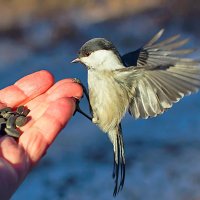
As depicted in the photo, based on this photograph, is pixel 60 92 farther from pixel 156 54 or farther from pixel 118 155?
pixel 156 54

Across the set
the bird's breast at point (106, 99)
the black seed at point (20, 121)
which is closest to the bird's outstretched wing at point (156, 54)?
the bird's breast at point (106, 99)

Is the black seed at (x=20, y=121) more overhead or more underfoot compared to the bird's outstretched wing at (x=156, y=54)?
more overhead

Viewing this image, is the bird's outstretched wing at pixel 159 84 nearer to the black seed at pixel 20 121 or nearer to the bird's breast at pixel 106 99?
the bird's breast at pixel 106 99

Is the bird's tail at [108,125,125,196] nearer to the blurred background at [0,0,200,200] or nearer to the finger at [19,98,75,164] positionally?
the finger at [19,98,75,164]

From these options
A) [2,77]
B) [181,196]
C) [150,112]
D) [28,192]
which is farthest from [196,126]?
[150,112]

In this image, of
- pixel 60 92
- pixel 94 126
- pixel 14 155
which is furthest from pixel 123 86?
pixel 94 126

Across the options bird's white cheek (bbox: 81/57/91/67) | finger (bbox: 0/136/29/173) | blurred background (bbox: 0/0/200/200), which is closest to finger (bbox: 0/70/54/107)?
bird's white cheek (bbox: 81/57/91/67)
